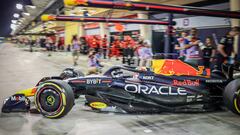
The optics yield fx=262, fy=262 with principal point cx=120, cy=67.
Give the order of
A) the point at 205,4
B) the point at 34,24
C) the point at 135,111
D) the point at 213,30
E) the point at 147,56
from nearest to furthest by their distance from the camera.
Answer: the point at 135,111 < the point at 147,56 < the point at 213,30 < the point at 205,4 < the point at 34,24

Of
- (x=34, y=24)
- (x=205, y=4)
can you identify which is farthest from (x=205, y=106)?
(x=34, y=24)

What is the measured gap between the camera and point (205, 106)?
16.3 feet

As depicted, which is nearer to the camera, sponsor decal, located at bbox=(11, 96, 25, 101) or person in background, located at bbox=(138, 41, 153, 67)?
sponsor decal, located at bbox=(11, 96, 25, 101)

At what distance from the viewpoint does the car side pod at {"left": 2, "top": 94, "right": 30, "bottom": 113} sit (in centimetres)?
488

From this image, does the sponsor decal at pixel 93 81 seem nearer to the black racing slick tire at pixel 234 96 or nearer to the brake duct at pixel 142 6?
the brake duct at pixel 142 6

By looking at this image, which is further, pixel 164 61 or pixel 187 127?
pixel 164 61

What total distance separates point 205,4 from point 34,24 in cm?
5088

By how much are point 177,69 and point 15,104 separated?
314cm

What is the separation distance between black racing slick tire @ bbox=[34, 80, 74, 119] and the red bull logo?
1.77m

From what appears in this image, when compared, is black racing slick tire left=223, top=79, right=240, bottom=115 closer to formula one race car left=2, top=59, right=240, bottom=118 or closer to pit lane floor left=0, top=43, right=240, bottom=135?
formula one race car left=2, top=59, right=240, bottom=118

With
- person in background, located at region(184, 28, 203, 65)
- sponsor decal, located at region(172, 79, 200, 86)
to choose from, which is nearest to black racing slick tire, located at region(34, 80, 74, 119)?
sponsor decal, located at region(172, 79, 200, 86)

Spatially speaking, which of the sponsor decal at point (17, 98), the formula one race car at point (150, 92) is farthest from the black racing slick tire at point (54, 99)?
the sponsor decal at point (17, 98)

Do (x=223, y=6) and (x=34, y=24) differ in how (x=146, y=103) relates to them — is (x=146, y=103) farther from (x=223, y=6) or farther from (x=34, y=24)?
(x=34, y=24)

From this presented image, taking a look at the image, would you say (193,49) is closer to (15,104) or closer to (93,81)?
(93,81)
